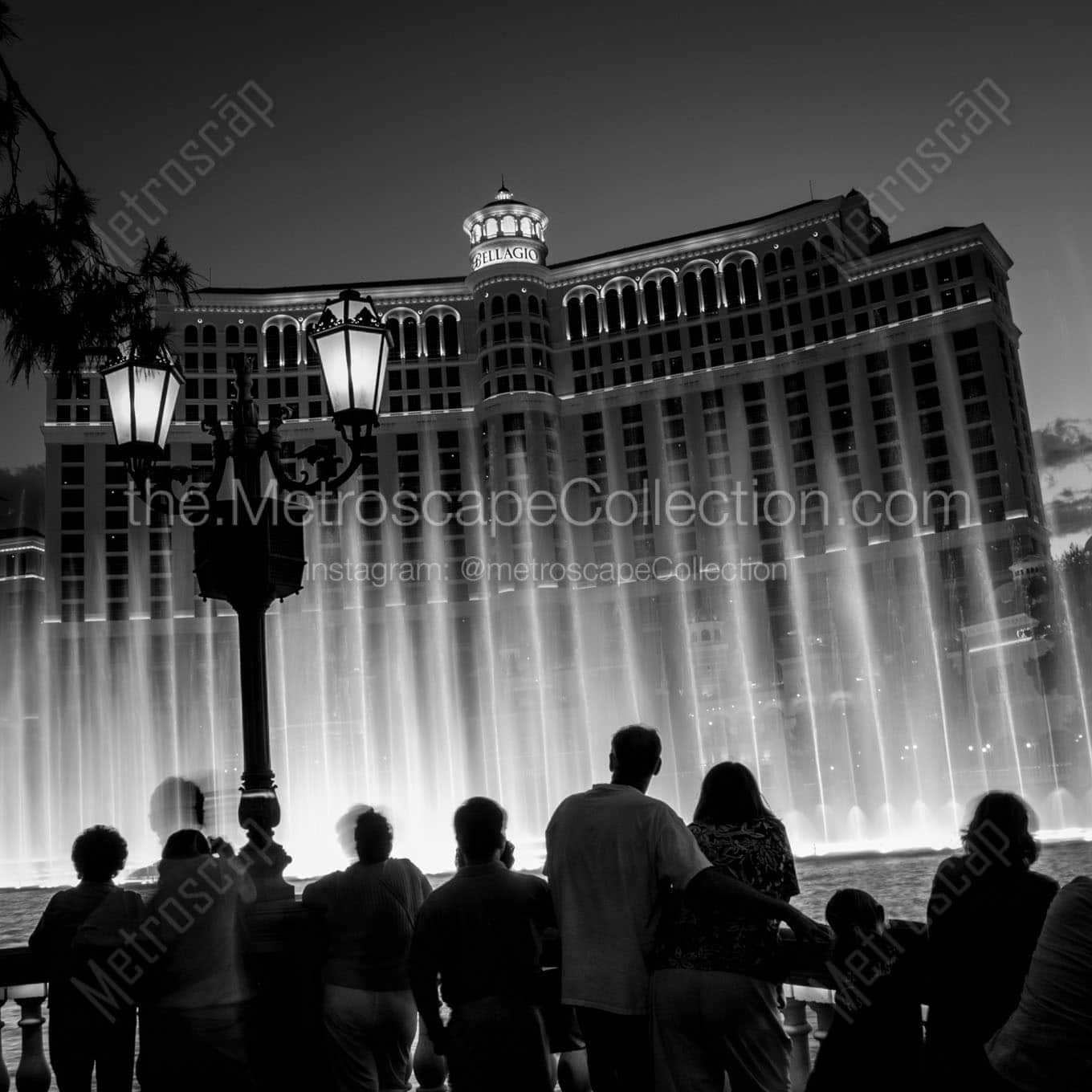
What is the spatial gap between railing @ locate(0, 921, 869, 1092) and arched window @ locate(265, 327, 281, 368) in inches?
2524

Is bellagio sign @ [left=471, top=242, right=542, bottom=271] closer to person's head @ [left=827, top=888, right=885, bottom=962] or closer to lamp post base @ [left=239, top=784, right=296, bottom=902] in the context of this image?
lamp post base @ [left=239, top=784, right=296, bottom=902]

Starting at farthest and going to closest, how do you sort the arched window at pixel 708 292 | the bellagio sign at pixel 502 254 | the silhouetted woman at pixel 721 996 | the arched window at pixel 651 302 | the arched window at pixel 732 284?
the arched window at pixel 651 302 < the arched window at pixel 708 292 < the bellagio sign at pixel 502 254 < the arched window at pixel 732 284 < the silhouetted woman at pixel 721 996

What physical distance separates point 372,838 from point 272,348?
65485mm

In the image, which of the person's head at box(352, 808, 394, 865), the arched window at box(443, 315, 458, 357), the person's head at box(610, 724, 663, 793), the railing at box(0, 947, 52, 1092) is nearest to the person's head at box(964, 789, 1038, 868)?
the person's head at box(610, 724, 663, 793)

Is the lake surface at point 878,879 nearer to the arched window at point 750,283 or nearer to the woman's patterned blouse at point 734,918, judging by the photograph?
the woman's patterned blouse at point 734,918

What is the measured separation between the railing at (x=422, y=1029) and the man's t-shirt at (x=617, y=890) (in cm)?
48

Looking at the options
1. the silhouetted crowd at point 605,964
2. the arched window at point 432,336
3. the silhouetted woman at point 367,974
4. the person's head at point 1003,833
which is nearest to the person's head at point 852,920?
the silhouetted crowd at point 605,964

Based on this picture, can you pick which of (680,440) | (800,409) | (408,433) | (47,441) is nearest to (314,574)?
(408,433)

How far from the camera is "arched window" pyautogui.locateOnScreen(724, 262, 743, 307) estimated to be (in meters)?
63.0

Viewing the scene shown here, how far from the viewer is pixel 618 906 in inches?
139

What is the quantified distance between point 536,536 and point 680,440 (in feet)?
33.8

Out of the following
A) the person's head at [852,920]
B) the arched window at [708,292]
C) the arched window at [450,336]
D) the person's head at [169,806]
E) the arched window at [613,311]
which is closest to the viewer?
the person's head at [852,920]

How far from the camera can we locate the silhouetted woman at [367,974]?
14.2 feet

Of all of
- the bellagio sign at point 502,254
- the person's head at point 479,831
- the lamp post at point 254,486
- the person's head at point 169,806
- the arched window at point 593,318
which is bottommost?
the person's head at point 479,831
